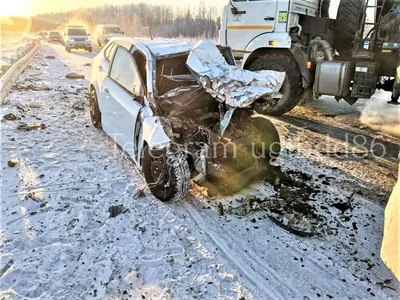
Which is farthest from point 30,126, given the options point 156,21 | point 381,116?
point 156,21

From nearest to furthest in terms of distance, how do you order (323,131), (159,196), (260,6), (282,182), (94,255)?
(94,255), (159,196), (282,182), (323,131), (260,6)

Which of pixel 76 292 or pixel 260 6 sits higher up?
pixel 260 6

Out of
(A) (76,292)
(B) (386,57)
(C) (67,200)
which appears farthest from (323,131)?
(A) (76,292)

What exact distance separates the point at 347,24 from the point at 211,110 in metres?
5.44

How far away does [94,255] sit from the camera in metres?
2.89

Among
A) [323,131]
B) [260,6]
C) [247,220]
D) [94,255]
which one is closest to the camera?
[94,255]

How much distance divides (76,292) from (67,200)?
4.88 ft

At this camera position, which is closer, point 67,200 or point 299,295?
point 299,295

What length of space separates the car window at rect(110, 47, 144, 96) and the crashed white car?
15 mm

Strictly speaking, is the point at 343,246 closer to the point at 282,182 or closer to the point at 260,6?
the point at 282,182

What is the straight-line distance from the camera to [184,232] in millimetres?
3275

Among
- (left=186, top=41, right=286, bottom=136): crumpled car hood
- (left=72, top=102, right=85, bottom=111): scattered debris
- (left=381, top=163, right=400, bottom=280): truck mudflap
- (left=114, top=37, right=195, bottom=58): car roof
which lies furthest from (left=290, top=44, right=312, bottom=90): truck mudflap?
(left=72, top=102, right=85, bottom=111): scattered debris

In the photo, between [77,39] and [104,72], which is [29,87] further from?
[77,39]

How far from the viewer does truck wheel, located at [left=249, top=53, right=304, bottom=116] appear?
7.16 m
